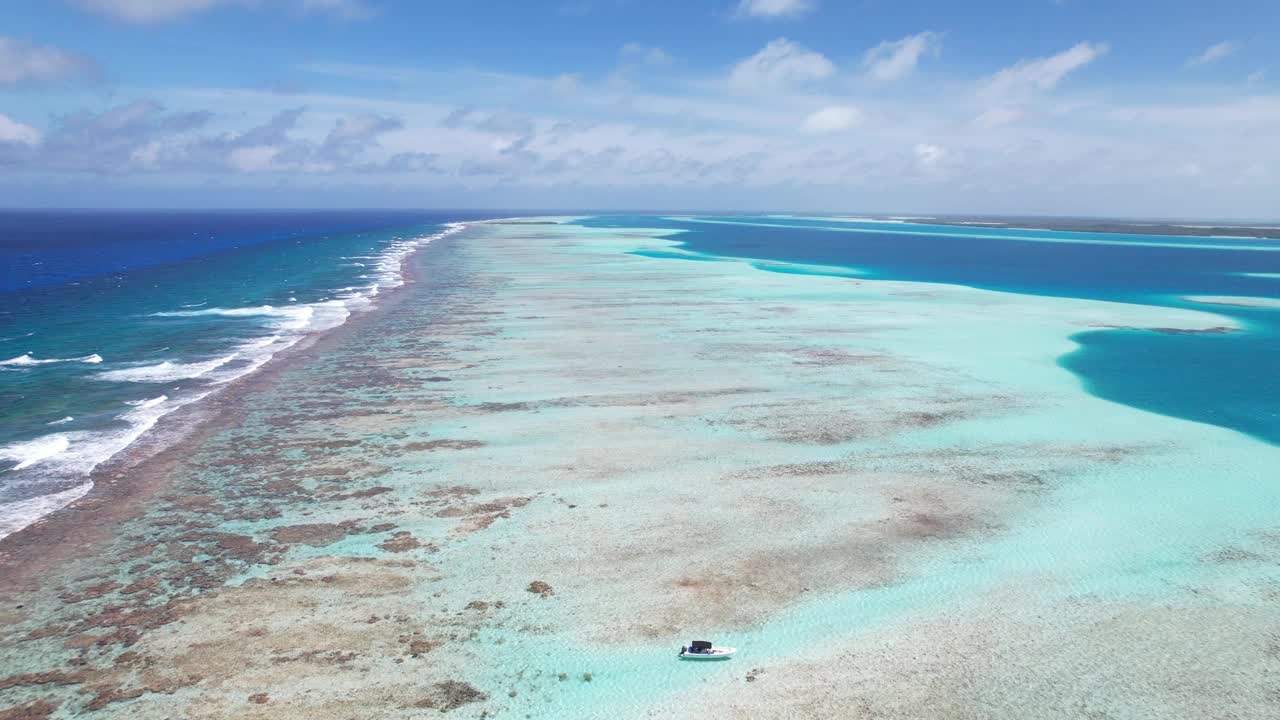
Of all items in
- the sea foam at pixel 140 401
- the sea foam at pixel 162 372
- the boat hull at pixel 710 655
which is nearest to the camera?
the boat hull at pixel 710 655

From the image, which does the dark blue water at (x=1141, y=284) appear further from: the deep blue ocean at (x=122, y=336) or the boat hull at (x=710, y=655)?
the deep blue ocean at (x=122, y=336)

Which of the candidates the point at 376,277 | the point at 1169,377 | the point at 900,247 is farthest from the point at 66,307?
the point at 900,247

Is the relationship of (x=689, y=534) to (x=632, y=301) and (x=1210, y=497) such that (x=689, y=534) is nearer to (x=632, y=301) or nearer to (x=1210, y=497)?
(x=1210, y=497)

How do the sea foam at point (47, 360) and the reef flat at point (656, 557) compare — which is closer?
the reef flat at point (656, 557)

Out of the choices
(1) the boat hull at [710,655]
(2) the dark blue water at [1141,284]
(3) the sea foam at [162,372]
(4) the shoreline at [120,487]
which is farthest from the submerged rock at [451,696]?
(2) the dark blue water at [1141,284]

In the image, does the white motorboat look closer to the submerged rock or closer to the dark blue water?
the submerged rock

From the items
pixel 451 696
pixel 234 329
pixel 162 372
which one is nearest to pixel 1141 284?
A: pixel 234 329
